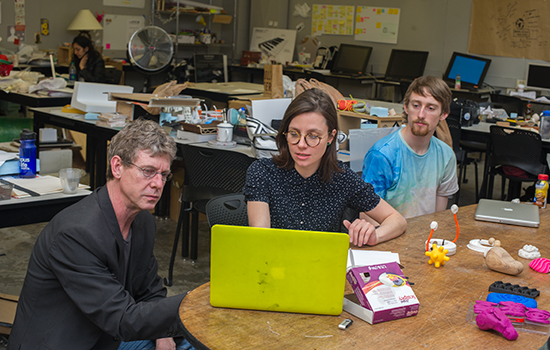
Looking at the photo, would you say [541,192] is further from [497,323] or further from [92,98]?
[92,98]

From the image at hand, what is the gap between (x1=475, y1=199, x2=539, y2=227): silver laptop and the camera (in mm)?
2266

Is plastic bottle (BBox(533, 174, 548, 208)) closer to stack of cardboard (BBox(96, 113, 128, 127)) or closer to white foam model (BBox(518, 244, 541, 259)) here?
white foam model (BBox(518, 244, 541, 259))

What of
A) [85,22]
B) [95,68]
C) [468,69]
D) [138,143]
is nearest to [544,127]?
[468,69]

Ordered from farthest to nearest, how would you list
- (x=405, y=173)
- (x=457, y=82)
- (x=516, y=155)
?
(x=457, y=82), (x=516, y=155), (x=405, y=173)

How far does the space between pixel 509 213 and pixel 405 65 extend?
6.56m

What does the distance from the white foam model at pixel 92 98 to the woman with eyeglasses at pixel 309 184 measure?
2.73 meters

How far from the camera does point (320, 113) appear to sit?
200 centimetres

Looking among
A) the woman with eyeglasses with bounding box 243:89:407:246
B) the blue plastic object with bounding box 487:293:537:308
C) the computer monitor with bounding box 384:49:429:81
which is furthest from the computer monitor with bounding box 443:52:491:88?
the blue plastic object with bounding box 487:293:537:308

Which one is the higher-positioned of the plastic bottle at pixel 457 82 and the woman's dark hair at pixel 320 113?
the plastic bottle at pixel 457 82

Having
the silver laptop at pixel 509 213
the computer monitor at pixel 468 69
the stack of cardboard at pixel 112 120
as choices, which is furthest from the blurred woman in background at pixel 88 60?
the silver laptop at pixel 509 213

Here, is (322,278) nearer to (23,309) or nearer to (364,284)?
(364,284)

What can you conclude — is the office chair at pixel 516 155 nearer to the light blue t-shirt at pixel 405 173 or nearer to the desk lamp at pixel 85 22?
the light blue t-shirt at pixel 405 173

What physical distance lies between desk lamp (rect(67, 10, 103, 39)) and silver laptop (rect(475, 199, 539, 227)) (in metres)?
7.35

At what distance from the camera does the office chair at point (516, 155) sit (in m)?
4.61
